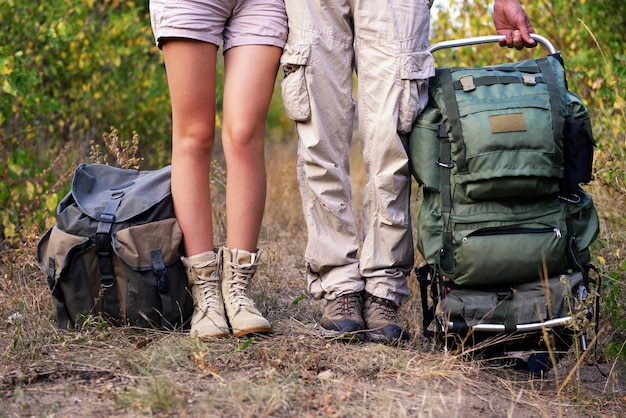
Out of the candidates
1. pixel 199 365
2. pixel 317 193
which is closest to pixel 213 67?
pixel 317 193

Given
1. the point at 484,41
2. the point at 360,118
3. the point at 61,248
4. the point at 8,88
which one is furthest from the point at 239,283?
the point at 8,88

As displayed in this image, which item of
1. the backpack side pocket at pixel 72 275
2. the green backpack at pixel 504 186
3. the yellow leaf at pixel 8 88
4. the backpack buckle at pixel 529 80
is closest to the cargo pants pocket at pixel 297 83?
the green backpack at pixel 504 186

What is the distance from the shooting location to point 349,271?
Answer: 3.06 meters

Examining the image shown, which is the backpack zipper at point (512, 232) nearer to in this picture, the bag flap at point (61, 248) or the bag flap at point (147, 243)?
the bag flap at point (147, 243)

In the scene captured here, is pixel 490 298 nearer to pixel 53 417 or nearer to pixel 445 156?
pixel 445 156

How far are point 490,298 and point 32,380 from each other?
1616mm

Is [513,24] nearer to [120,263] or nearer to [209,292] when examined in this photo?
[209,292]

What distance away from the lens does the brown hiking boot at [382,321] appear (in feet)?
9.78

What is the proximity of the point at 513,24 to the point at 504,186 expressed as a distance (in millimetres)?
743

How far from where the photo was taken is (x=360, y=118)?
3.01 m

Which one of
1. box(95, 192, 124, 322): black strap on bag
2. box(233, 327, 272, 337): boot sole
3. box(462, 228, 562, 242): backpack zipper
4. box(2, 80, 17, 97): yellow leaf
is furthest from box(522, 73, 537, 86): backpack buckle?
box(2, 80, 17, 97): yellow leaf

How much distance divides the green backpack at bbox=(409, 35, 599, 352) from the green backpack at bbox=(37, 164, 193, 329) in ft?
3.25

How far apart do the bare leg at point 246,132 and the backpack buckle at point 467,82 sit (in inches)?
27.7

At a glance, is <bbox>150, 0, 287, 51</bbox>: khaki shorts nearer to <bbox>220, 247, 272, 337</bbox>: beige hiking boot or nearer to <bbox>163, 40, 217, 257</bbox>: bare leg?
<bbox>163, 40, 217, 257</bbox>: bare leg
